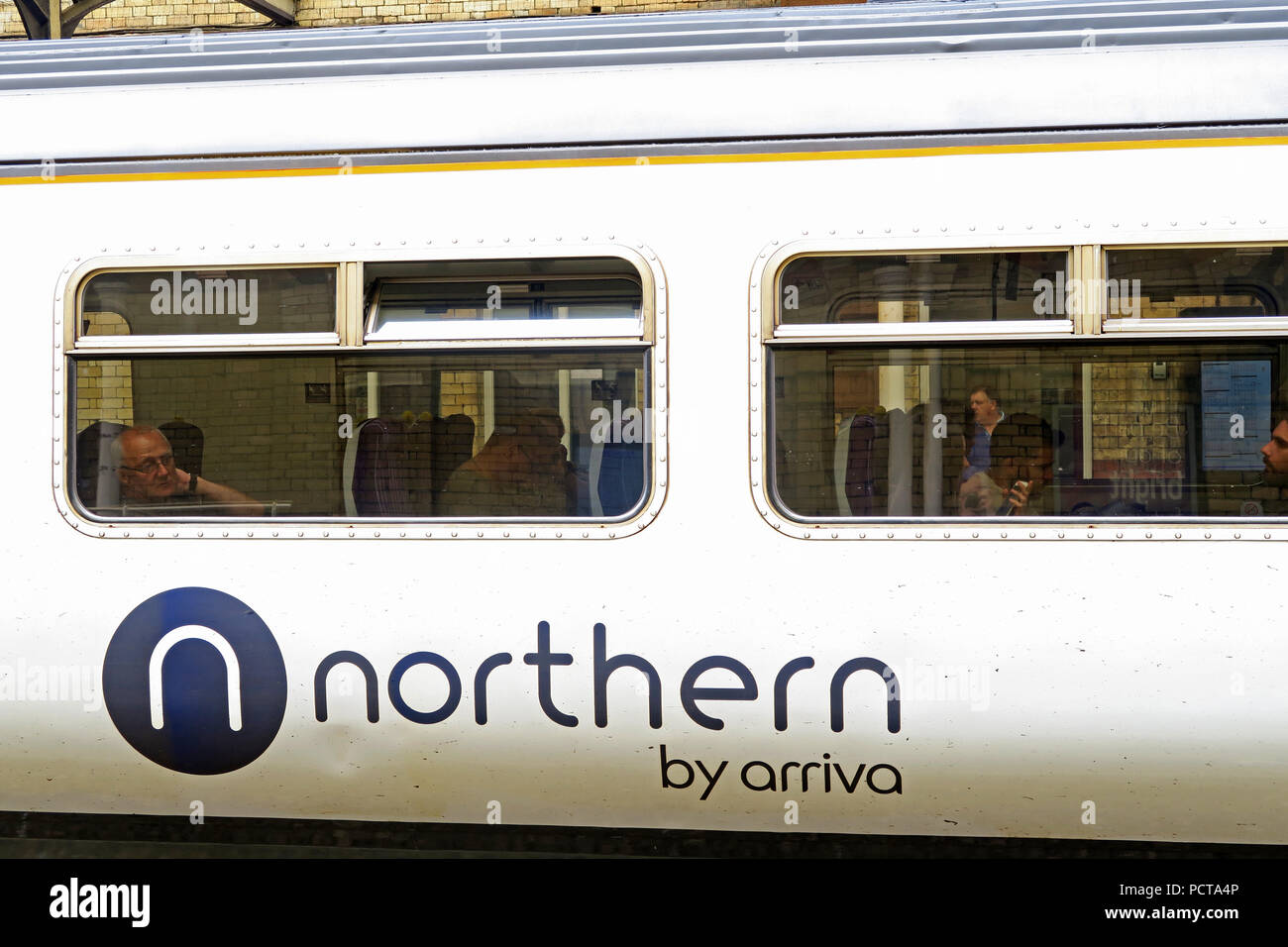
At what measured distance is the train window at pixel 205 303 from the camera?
10.2 ft

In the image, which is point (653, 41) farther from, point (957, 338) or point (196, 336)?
point (196, 336)

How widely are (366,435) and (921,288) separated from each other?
65.7 inches

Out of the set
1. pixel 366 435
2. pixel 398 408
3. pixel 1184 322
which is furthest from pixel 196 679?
pixel 1184 322

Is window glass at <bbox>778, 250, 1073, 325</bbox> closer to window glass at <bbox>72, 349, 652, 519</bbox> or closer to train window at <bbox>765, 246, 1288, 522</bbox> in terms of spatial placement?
train window at <bbox>765, 246, 1288, 522</bbox>

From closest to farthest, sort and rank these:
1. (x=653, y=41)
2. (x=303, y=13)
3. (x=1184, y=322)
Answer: (x=1184, y=322) < (x=653, y=41) < (x=303, y=13)

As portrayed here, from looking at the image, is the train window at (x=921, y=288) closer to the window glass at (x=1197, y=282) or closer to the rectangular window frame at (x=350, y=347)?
the window glass at (x=1197, y=282)

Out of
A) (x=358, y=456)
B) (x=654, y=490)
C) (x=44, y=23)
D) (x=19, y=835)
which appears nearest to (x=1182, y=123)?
(x=654, y=490)

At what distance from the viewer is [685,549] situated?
9.78 ft

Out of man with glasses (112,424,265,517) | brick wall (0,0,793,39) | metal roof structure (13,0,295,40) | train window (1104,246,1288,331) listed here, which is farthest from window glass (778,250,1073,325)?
brick wall (0,0,793,39)

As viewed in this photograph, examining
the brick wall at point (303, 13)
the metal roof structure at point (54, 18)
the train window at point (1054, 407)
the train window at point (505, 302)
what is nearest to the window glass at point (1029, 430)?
the train window at point (1054, 407)

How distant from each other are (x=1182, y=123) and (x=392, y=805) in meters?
3.00

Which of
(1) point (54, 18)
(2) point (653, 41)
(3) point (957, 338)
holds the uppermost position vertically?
(1) point (54, 18)

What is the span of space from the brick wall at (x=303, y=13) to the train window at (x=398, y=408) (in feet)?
21.7

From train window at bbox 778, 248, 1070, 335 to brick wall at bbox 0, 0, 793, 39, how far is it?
6.67m
